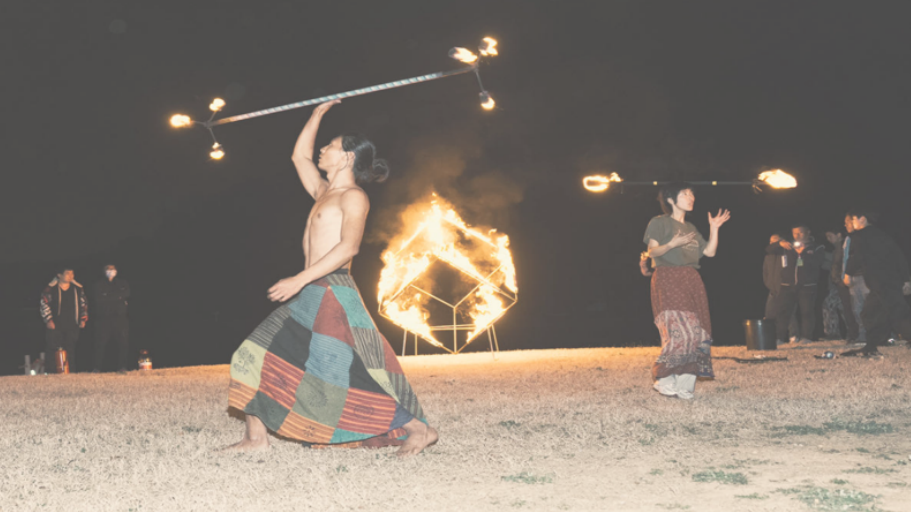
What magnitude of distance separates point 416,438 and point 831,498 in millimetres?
1969

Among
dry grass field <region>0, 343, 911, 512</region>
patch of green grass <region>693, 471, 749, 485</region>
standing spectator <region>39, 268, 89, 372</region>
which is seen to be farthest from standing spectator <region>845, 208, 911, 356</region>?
standing spectator <region>39, 268, 89, 372</region>

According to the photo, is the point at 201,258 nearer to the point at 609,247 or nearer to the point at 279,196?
the point at 279,196

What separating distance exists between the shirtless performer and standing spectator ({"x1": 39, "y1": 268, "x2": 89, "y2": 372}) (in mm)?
9892

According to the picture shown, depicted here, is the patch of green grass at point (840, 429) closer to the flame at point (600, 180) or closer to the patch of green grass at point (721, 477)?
the patch of green grass at point (721, 477)

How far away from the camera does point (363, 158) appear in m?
4.54

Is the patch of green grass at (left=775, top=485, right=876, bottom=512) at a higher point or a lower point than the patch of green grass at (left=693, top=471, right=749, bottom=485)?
lower

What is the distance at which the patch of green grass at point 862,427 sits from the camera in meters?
4.69

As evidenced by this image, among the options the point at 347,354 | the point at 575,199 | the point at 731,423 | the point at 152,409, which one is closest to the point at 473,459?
the point at 347,354

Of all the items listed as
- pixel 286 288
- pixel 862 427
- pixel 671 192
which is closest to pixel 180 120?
pixel 286 288

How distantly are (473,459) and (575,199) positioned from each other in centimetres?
2812

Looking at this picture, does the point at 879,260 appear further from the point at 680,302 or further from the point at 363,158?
the point at 363,158

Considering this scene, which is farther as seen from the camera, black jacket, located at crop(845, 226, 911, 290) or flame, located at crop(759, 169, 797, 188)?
black jacket, located at crop(845, 226, 911, 290)

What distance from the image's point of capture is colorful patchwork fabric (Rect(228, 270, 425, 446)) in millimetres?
4137

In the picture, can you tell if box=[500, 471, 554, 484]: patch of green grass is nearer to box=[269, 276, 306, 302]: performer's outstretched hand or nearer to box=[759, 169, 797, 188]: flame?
box=[269, 276, 306, 302]: performer's outstretched hand
